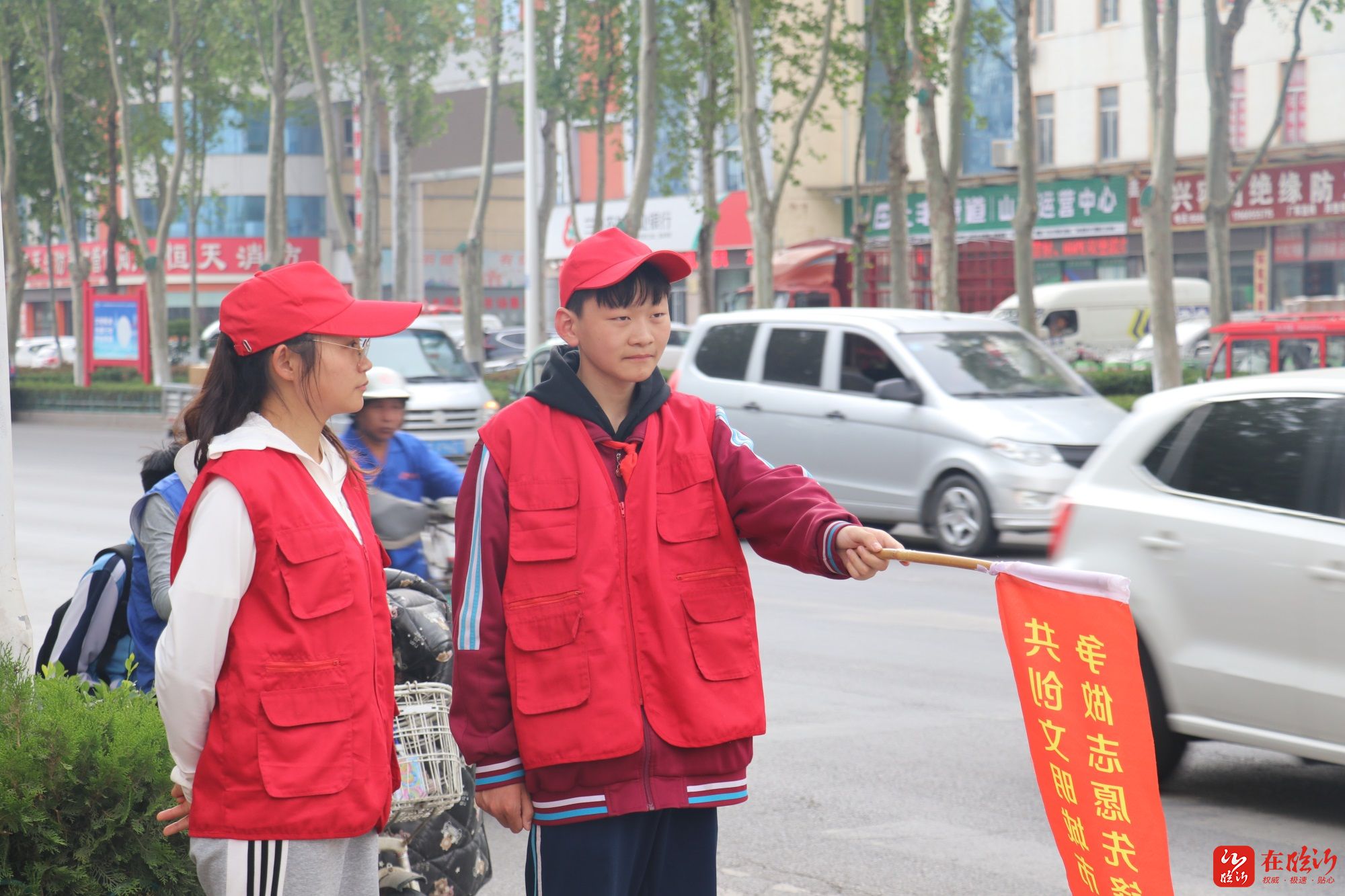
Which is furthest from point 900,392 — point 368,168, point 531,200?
point 368,168

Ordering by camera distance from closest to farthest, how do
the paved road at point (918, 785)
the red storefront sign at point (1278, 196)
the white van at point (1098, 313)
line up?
the paved road at point (918, 785) < the white van at point (1098, 313) < the red storefront sign at point (1278, 196)

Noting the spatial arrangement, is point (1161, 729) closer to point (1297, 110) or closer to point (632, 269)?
point (632, 269)

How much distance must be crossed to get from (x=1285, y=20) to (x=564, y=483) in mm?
33866

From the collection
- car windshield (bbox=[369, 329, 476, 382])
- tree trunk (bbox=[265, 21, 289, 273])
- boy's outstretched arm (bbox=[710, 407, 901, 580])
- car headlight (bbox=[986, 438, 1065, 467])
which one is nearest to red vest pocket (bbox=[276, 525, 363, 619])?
boy's outstretched arm (bbox=[710, 407, 901, 580])

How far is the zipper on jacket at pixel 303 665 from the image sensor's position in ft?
8.71

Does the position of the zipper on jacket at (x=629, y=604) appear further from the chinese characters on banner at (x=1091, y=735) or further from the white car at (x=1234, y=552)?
the white car at (x=1234, y=552)

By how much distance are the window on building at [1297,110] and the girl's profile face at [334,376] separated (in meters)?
33.9

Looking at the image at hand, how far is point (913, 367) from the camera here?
12.5 meters

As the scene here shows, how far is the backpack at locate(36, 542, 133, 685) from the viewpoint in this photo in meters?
4.75

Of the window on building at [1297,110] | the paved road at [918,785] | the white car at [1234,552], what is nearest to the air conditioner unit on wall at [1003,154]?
the window on building at [1297,110]

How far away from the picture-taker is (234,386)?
2.88 meters

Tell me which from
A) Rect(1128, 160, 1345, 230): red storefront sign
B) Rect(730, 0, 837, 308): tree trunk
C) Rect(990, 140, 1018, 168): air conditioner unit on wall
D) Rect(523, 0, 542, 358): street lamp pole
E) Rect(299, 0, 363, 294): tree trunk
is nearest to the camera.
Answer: Rect(730, 0, 837, 308): tree trunk

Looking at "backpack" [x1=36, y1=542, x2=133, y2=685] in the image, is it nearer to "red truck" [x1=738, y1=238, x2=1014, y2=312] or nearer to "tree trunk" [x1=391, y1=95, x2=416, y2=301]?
"red truck" [x1=738, y1=238, x2=1014, y2=312]

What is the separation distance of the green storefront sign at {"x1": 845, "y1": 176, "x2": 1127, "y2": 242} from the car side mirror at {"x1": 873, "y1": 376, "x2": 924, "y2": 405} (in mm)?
23585
